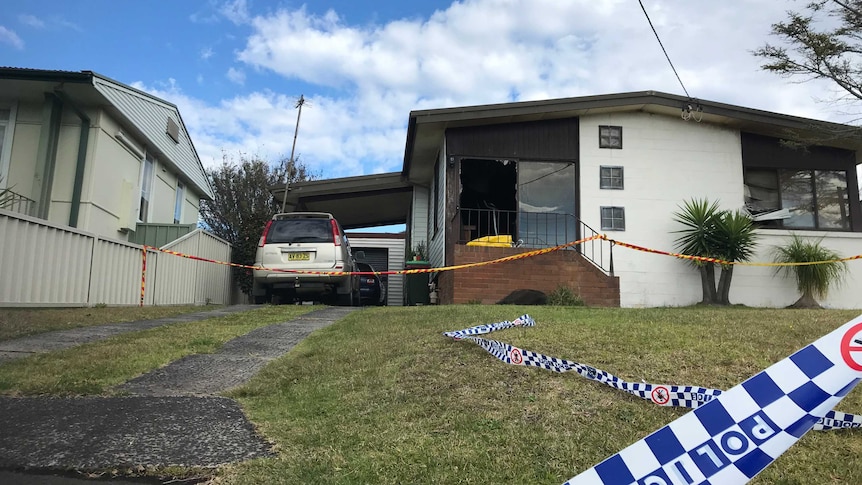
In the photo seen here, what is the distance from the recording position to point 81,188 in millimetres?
12523

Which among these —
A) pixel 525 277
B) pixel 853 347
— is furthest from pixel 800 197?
pixel 853 347

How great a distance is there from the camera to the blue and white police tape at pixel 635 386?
9.81 feet

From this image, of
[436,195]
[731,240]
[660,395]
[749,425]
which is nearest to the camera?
[749,425]

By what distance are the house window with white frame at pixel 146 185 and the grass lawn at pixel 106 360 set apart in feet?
33.3

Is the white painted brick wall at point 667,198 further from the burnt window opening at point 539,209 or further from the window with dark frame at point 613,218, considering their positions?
the burnt window opening at point 539,209

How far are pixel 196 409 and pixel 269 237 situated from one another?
Result: 7736 millimetres

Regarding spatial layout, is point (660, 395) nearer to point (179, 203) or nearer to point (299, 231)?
point (299, 231)

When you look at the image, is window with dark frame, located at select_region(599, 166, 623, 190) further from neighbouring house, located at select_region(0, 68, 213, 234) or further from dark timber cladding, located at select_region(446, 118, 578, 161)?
neighbouring house, located at select_region(0, 68, 213, 234)

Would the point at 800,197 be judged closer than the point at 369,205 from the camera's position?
Yes

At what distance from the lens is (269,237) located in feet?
36.3

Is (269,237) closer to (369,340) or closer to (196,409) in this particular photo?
(369,340)

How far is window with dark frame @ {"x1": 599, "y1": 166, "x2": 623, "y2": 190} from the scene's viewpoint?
12.6 metres

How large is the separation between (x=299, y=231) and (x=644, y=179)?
7385 mm

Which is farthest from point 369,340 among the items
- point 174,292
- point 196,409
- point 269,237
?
point 174,292
